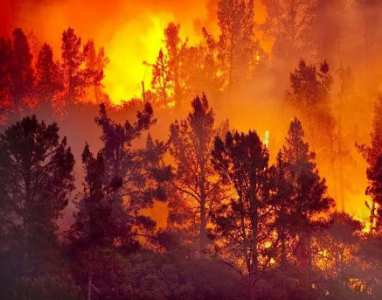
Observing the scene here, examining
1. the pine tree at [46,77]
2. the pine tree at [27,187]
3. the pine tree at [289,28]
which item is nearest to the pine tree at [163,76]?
the pine tree at [46,77]

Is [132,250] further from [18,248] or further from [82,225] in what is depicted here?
[18,248]

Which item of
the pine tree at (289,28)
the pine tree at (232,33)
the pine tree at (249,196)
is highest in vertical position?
the pine tree at (289,28)

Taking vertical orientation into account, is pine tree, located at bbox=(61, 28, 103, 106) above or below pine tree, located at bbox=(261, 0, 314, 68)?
below

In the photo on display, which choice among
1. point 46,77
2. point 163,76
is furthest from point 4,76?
point 163,76

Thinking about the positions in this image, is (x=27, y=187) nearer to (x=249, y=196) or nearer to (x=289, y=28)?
(x=249, y=196)

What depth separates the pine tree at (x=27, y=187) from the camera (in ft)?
64.5

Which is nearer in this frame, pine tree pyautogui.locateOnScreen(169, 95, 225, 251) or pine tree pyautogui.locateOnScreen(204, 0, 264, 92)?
pine tree pyautogui.locateOnScreen(169, 95, 225, 251)

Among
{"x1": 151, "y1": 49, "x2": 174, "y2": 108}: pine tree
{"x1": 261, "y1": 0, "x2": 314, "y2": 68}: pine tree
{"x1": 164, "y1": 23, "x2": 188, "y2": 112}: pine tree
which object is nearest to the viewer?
{"x1": 164, "y1": 23, "x2": 188, "y2": 112}: pine tree

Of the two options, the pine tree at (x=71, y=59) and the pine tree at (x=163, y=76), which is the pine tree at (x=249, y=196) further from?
the pine tree at (x=163, y=76)

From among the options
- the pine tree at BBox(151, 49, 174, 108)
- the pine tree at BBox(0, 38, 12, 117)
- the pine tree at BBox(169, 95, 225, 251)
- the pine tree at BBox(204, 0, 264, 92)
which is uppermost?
the pine tree at BBox(204, 0, 264, 92)

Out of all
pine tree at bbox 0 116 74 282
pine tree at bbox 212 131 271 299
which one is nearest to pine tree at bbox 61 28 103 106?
pine tree at bbox 0 116 74 282

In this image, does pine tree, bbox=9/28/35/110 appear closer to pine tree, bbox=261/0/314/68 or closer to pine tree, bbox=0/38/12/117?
pine tree, bbox=0/38/12/117

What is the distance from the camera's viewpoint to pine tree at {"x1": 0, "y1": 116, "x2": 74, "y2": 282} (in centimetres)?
1965

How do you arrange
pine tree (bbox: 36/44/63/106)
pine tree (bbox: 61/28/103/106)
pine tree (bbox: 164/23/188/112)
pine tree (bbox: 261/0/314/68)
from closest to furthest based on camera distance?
pine tree (bbox: 36/44/63/106) < pine tree (bbox: 61/28/103/106) < pine tree (bbox: 164/23/188/112) < pine tree (bbox: 261/0/314/68)
